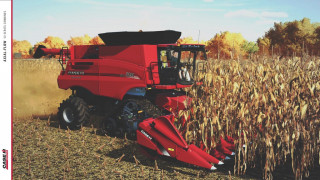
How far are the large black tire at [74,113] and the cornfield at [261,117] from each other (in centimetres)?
338

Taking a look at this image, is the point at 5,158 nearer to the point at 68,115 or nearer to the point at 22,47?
the point at 68,115

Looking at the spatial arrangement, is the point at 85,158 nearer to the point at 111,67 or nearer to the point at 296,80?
the point at 111,67

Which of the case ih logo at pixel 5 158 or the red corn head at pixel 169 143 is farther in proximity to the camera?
the red corn head at pixel 169 143

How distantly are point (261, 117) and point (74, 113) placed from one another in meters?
4.97

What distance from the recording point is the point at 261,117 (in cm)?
A: 521

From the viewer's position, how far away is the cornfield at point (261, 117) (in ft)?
16.4

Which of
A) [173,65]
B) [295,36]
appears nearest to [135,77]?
[173,65]

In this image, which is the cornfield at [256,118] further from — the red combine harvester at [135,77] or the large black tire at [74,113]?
the large black tire at [74,113]

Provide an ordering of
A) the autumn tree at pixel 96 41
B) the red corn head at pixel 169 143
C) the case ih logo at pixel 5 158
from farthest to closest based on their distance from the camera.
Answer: the autumn tree at pixel 96 41 < the red corn head at pixel 169 143 < the case ih logo at pixel 5 158

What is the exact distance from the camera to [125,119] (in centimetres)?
729

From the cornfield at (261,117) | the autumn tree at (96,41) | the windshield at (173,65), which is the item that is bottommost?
the cornfield at (261,117)

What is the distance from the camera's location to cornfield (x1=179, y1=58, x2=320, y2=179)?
5.00 meters

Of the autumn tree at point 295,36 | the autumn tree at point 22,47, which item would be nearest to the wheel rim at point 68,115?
the autumn tree at point 295,36

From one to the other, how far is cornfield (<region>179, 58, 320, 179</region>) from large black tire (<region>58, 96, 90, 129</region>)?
11.1ft
